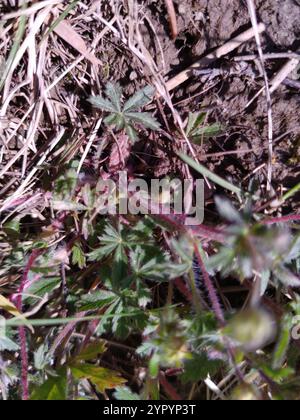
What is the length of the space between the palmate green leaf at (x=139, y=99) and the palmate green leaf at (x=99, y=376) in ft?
3.16

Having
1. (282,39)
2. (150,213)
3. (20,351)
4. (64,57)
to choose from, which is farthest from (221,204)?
(20,351)

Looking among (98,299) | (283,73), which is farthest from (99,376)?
(283,73)

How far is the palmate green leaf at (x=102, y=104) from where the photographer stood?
76.4 inches

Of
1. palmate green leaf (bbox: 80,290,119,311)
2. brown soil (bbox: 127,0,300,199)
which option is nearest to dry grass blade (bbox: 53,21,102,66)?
brown soil (bbox: 127,0,300,199)

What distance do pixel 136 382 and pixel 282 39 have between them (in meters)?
1.43

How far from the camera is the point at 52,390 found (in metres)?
1.79

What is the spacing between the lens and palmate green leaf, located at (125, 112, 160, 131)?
1.96 metres

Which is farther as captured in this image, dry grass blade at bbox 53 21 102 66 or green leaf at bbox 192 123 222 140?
green leaf at bbox 192 123 222 140

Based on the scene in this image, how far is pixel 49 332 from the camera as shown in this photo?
201 centimetres

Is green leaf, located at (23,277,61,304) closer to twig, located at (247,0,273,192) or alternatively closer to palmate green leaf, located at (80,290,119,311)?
palmate green leaf, located at (80,290,119,311)

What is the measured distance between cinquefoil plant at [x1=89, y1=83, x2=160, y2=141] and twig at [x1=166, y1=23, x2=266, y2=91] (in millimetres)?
104

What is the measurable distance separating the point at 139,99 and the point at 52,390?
110 centimetres

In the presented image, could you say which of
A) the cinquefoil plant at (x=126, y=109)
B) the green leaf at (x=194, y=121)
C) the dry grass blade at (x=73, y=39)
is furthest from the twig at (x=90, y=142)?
the green leaf at (x=194, y=121)
